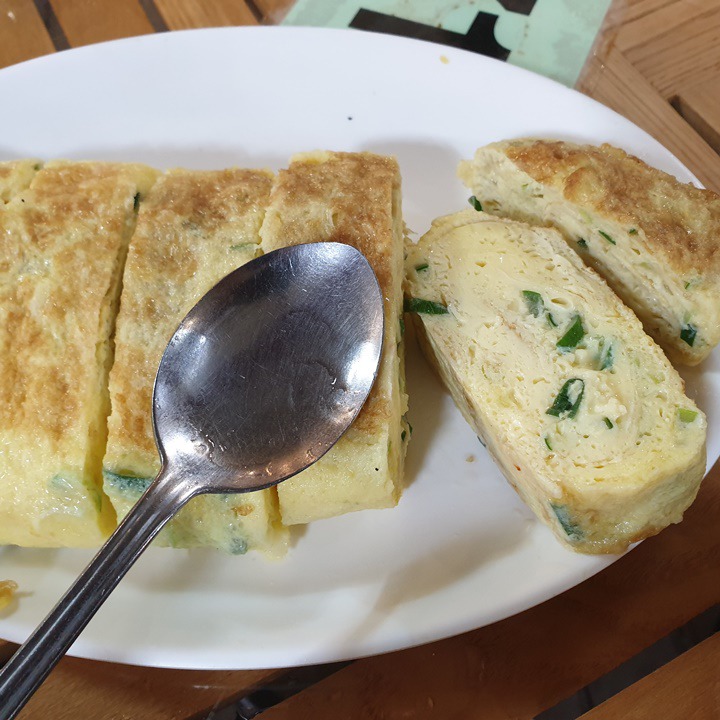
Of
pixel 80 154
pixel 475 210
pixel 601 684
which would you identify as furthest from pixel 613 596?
pixel 80 154

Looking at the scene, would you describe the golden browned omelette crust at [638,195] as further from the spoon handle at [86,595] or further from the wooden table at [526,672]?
the spoon handle at [86,595]

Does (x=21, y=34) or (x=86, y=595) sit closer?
(x=86, y=595)

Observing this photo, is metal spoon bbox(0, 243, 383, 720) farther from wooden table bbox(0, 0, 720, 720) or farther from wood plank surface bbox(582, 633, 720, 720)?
wood plank surface bbox(582, 633, 720, 720)

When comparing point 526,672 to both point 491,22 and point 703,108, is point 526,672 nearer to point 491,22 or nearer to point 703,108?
point 703,108

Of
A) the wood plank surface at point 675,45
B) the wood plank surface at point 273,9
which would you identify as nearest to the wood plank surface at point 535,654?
the wood plank surface at point 675,45

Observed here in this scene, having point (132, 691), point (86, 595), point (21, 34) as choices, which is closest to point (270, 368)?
point (86, 595)

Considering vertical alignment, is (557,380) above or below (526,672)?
above
